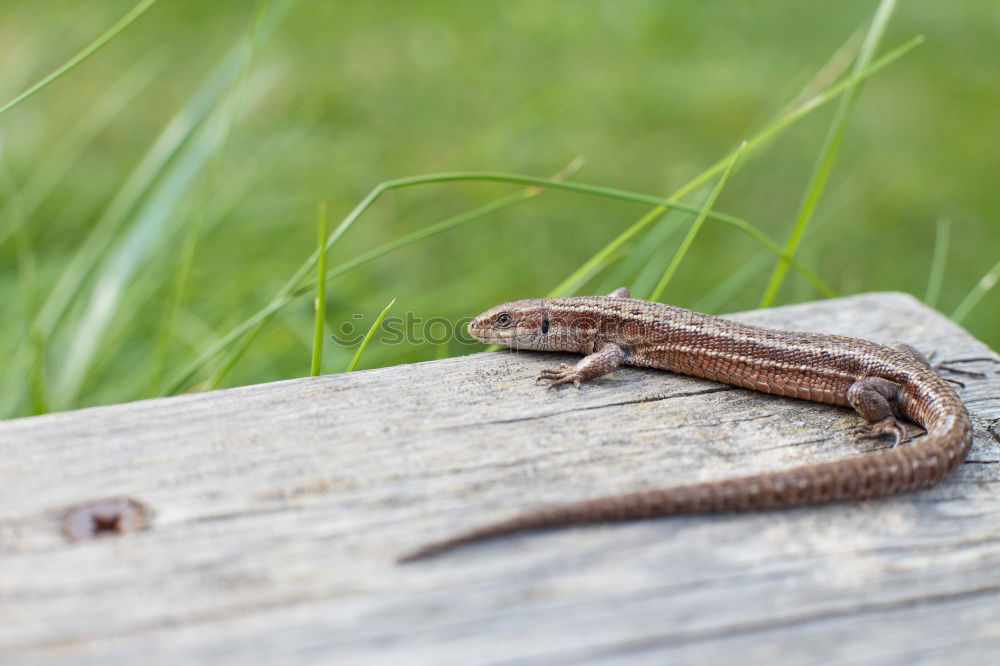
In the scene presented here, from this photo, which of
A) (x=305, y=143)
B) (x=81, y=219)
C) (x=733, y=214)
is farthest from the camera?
(x=733, y=214)

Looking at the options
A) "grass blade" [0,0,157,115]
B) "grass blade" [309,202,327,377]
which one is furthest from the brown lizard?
"grass blade" [0,0,157,115]

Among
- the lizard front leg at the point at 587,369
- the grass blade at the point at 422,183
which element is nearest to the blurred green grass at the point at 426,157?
the grass blade at the point at 422,183

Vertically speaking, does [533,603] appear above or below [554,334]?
below

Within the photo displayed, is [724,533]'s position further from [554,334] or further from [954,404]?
[554,334]

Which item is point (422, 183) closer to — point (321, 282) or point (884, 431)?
point (321, 282)

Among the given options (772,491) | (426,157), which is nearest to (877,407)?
(772,491)

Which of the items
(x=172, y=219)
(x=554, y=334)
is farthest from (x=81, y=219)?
(x=554, y=334)

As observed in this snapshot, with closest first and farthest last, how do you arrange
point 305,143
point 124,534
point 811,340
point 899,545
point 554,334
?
point 124,534
point 899,545
point 811,340
point 554,334
point 305,143
